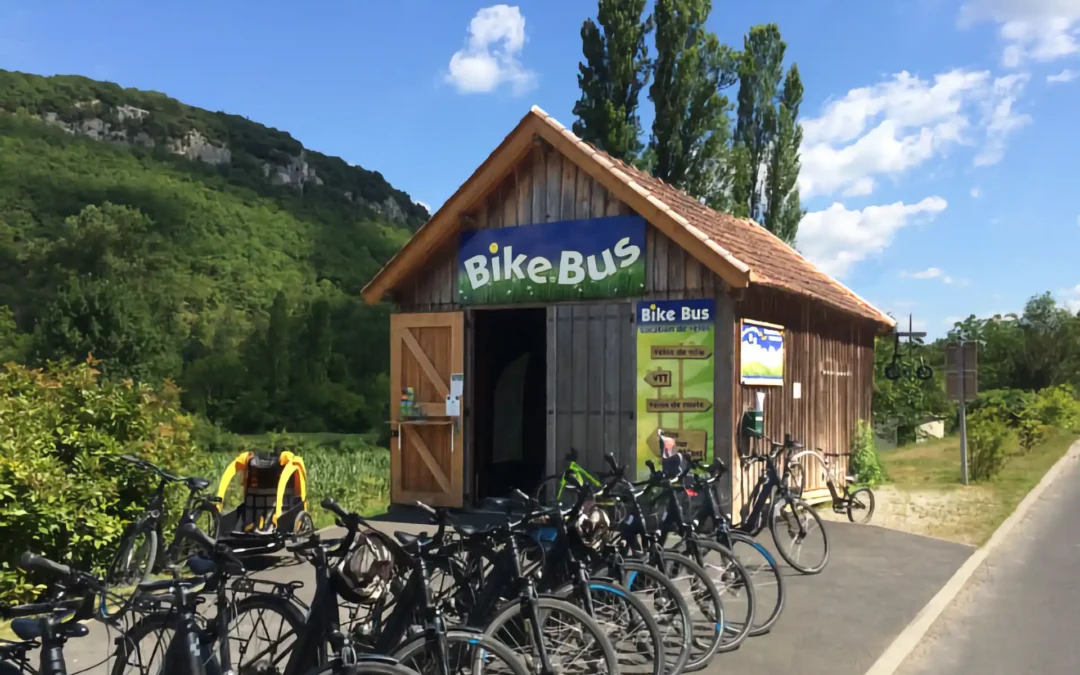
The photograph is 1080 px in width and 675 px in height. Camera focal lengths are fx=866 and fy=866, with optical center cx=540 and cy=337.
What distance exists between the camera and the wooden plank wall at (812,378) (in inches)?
385

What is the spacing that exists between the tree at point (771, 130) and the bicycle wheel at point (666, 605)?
23578 mm

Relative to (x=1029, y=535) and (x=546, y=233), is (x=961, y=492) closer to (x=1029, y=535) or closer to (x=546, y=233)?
(x=1029, y=535)

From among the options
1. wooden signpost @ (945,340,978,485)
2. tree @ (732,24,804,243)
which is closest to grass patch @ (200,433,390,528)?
wooden signpost @ (945,340,978,485)

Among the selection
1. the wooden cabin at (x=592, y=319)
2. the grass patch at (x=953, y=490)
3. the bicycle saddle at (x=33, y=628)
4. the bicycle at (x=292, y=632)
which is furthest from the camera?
the grass patch at (x=953, y=490)

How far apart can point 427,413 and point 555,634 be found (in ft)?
23.9

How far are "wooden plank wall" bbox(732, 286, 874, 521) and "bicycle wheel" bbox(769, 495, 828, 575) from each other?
1658mm

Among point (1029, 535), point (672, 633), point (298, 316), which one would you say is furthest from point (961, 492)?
point (298, 316)

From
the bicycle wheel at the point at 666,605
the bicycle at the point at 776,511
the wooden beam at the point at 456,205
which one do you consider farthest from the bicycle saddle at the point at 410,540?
the wooden beam at the point at 456,205

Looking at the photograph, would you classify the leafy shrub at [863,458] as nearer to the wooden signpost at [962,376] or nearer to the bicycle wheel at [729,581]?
the wooden signpost at [962,376]

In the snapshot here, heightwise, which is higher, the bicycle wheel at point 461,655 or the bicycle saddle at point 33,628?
the bicycle saddle at point 33,628

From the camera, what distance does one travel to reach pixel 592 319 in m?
10.4

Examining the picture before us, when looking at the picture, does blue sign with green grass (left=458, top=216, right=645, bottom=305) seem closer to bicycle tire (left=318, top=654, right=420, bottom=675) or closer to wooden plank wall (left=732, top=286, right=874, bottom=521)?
wooden plank wall (left=732, top=286, right=874, bottom=521)

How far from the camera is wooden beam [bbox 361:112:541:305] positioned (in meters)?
10.6

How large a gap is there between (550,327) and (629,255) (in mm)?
1369
